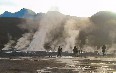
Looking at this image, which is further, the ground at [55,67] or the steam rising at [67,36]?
the steam rising at [67,36]

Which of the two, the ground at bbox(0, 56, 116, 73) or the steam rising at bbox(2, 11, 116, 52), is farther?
the steam rising at bbox(2, 11, 116, 52)

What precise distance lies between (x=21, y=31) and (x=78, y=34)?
37.7m

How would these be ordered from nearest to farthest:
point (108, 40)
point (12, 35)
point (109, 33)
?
point (108, 40) < point (109, 33) < point (12, 35)

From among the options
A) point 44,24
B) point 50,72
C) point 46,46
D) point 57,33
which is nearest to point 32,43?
point 46,46

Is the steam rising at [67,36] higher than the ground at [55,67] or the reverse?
higher

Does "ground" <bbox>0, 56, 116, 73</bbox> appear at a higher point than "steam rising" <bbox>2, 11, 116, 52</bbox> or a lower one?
lower

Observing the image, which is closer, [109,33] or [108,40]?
[108,40]

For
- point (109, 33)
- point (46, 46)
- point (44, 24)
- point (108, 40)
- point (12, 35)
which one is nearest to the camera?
point (46, 46)

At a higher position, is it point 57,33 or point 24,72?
point 57,33

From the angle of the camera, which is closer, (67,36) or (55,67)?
(55,67)

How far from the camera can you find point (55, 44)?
5856 inches

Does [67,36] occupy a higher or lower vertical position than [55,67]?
higher

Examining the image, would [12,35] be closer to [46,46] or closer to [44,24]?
[44,24]

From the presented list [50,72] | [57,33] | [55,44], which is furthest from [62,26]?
[50,72]
